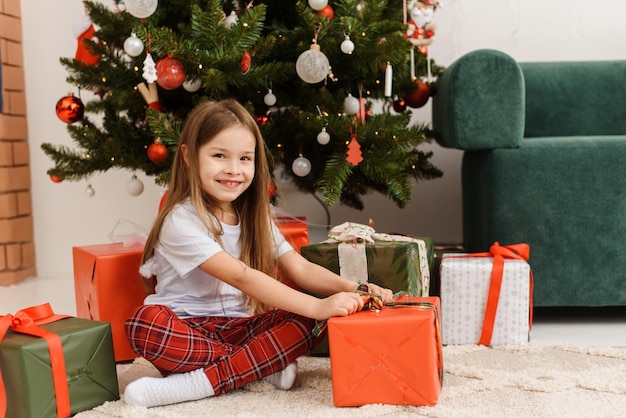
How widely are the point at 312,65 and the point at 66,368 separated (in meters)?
0.84

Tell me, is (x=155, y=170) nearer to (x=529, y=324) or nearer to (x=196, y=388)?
(x=196, y=388)

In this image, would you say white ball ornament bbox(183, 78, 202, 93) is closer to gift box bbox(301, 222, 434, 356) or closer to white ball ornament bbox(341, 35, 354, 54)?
white ball ornament bbox(341, 35, 354, 54)

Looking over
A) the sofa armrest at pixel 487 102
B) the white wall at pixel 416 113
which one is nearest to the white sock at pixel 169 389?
the sofa armrest at pixel 487 102

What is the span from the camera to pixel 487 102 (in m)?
1.75

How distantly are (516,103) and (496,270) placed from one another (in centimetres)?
43

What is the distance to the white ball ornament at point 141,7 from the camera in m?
1.57

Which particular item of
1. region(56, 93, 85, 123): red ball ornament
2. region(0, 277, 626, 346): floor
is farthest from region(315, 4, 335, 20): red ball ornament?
region(0, 277, 626, 346): floor

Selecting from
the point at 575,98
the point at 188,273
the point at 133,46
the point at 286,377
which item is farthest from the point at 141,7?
the point at 575,98

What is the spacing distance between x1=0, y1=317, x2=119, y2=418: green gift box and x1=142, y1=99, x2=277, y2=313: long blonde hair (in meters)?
0.25

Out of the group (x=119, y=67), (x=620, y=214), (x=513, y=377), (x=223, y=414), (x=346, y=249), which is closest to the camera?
(x=223, y=414)

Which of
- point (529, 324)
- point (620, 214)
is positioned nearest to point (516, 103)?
point (620, 214)

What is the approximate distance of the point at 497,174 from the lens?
1.75 metres

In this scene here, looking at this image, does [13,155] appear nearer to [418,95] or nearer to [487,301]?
[418,95]

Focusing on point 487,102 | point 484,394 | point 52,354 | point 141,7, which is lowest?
point 484,394
